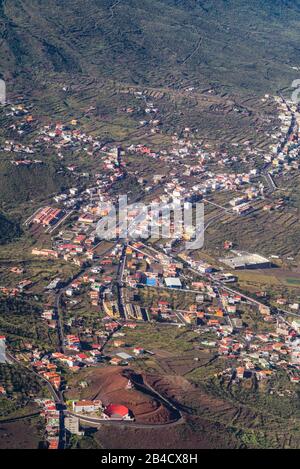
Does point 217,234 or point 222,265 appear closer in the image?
point 222,265

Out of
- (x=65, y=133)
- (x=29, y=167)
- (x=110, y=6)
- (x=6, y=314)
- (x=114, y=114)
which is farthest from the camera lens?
(x=110, y=6)

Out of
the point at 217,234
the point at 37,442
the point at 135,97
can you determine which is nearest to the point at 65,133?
the point at 135,97

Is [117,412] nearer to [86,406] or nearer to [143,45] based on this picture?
[86,406]

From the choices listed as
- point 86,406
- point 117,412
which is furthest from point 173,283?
point 117,412

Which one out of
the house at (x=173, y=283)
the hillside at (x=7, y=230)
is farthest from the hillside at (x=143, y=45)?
the house at (x=173, y=283)

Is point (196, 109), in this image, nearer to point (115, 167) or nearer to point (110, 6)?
point (115, 167)

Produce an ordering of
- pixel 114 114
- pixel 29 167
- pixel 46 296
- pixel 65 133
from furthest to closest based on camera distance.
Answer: pixel 114 114 < pixel 65 133 < pixel 29 167 < pixel 46 296

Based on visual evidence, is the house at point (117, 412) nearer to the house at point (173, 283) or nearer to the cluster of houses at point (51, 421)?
the cluster of houses at point (51, 421)
